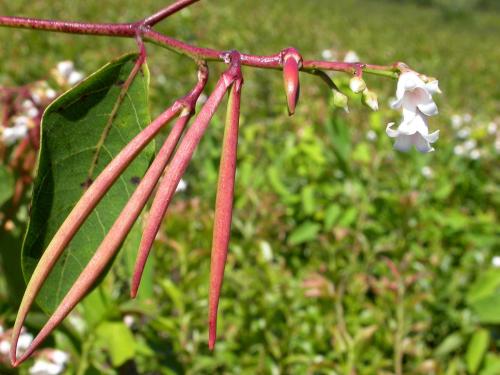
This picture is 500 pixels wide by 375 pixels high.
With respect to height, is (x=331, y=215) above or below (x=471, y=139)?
below

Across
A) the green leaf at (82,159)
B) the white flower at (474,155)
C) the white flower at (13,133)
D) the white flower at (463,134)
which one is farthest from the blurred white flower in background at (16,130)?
the white flower at (463,134)

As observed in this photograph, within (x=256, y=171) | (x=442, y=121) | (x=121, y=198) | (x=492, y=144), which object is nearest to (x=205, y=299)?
(x=256, y=171)

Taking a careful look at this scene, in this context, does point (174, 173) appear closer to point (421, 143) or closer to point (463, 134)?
point (421, 143)

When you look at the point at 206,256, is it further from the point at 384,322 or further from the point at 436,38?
the point at 436,38

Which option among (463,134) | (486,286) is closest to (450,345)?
(486,286)

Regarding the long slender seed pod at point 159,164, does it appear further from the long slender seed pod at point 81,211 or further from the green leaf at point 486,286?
the green leaf at point 486,286

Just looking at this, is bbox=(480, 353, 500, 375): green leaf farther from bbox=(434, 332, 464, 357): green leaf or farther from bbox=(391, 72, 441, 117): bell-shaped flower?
bbox=(391, 72, 441, 117): bell-shaped flower
